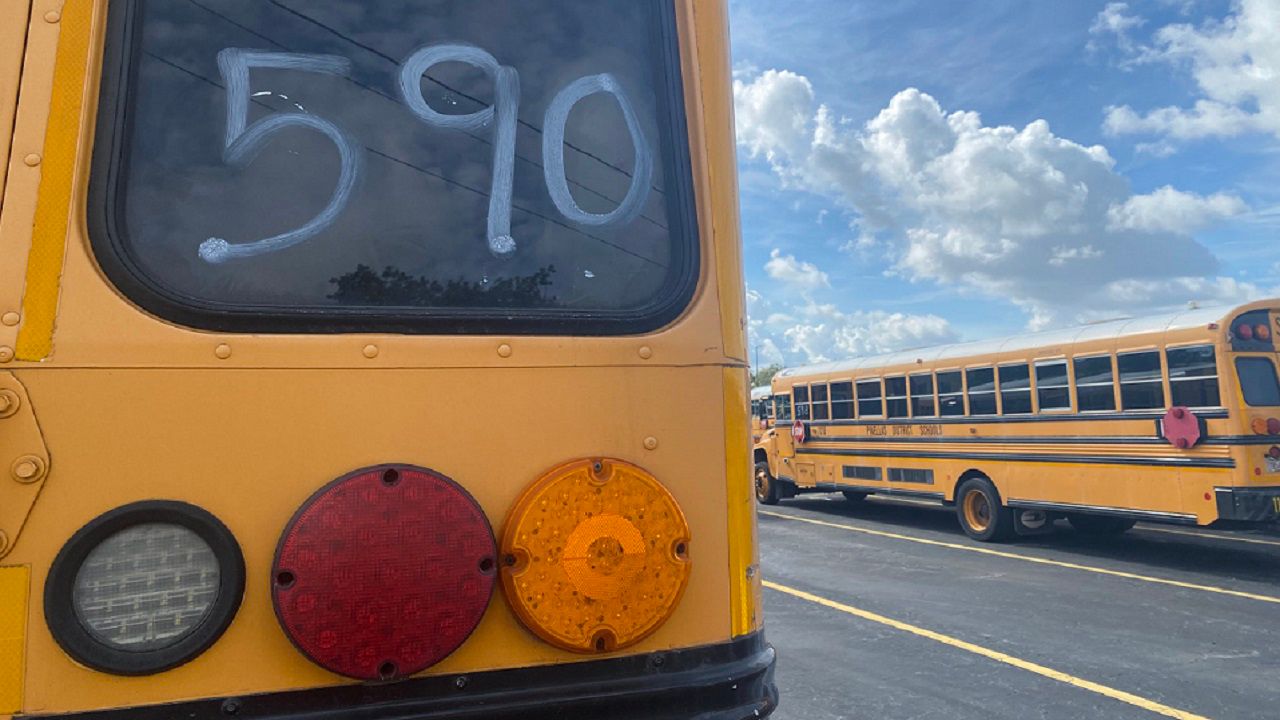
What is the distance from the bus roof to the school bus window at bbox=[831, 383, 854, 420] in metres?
0.25

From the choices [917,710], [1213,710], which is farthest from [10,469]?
[1213,710]

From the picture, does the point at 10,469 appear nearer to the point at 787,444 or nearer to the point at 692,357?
the point at 692,357

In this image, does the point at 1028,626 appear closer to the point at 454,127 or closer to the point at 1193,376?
the point at 1193,376

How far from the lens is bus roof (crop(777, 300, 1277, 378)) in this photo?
25.9 feet

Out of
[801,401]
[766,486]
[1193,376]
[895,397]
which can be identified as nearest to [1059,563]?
[1193,376]

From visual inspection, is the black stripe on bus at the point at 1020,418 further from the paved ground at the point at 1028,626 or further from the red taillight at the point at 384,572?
the red taillight at the point at 384,572

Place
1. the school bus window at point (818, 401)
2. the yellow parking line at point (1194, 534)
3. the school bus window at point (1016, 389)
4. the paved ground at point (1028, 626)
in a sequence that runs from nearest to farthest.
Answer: the paved ground at point (1028, 626), the school bus window at point (1016, 389), the yellow parking line at point (1194, 534), the school bus window at point (818, 401)

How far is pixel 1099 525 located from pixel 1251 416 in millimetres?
3072

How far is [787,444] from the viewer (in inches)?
551

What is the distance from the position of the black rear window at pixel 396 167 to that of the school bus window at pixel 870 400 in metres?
10.7

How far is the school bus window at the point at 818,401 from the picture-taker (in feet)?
42.4

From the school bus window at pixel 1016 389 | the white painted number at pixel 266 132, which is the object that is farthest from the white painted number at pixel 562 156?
the school bus window at pixel 1016 389

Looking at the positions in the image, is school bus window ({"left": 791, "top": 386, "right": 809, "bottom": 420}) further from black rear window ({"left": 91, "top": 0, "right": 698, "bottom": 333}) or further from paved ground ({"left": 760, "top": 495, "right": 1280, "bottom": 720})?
black rear window ({"left": 91, "top": 0, "right": 698, "bottom": 333})

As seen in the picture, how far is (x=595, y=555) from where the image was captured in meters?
1.23
